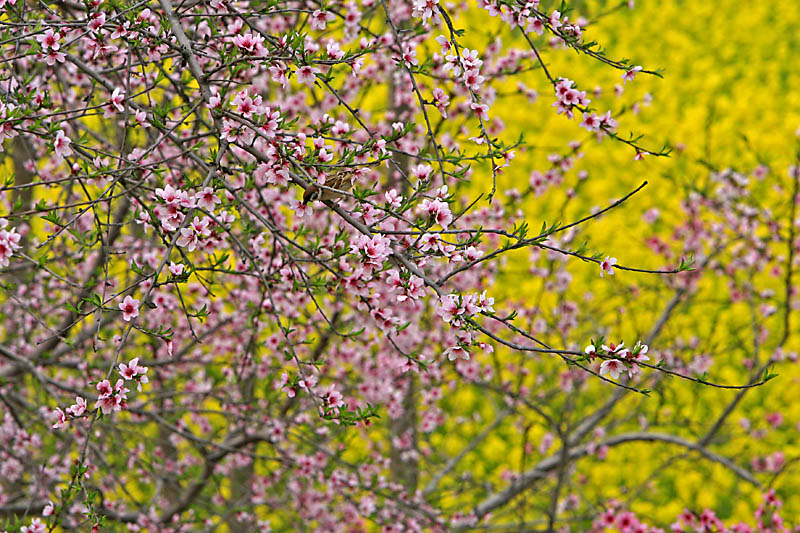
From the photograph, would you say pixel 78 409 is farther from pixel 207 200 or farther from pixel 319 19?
pixel 319 19

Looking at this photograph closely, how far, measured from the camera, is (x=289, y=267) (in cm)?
307

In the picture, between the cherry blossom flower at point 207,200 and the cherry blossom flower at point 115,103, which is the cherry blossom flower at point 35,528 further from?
the cherry blossom flower at point 115,103

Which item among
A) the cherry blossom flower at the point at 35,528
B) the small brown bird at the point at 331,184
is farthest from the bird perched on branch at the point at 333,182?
the cherry blossom flower at the point at 35,528

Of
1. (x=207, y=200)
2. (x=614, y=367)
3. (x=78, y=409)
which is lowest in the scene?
(x=78, y=409)

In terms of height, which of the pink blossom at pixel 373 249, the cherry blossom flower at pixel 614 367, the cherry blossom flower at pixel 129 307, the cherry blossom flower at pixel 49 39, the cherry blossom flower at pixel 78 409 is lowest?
the cherry blossom flower at pixel 78 409

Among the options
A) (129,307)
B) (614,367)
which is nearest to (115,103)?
(129,307)

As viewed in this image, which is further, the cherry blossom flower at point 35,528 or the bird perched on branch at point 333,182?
the cherry blossom flower at point 35,528

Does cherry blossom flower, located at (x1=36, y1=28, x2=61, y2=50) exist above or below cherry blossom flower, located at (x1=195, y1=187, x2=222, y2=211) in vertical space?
above

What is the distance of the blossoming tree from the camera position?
7.01 ft

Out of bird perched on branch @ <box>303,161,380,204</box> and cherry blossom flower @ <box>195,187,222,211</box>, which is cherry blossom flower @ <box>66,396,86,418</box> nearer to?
cherry blossom flower @ <box>195,187,222,211</box>

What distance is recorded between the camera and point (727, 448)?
7.16m

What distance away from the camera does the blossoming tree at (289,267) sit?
214cm

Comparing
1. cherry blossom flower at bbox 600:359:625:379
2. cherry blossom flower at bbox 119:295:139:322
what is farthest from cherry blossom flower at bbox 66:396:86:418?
cherry blossom flower at bbox 600:359:625:379

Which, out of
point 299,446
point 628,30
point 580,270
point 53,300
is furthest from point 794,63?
point 53,300
